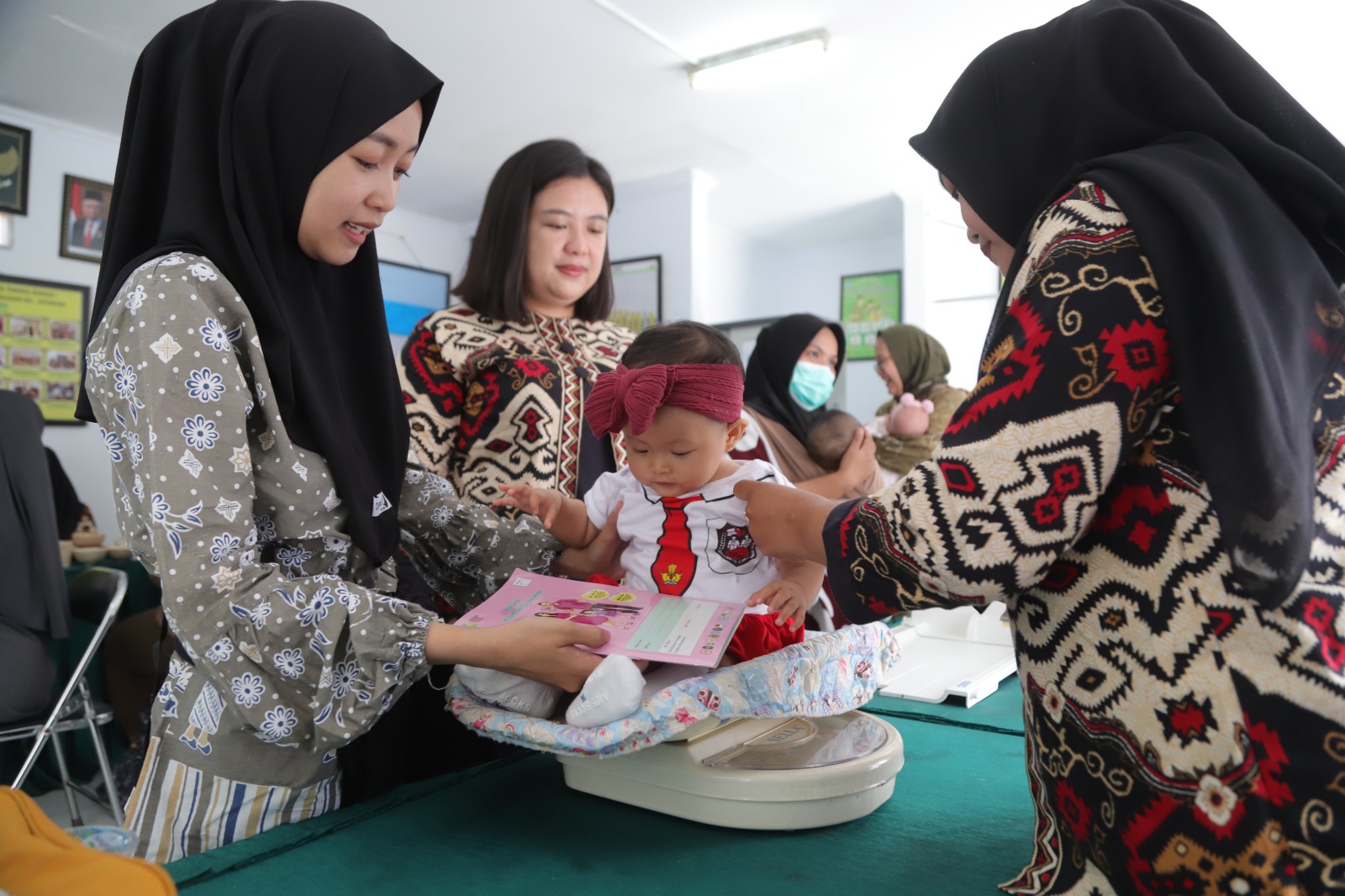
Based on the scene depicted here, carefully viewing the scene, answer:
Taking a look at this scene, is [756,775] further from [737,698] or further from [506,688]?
[506,688]

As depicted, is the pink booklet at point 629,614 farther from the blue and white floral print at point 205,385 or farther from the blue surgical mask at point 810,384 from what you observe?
the blue surgical mask at point 810,384

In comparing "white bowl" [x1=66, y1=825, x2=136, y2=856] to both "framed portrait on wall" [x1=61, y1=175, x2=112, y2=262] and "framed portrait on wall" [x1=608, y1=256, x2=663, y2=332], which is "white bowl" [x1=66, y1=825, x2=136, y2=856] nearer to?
"framed portrait on wall" [x1=61, y1=175, x2=112, y2=262]

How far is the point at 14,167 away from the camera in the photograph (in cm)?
535

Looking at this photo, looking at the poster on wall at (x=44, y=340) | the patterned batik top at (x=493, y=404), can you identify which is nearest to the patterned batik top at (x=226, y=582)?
the patterned batik top at (x=493, y=404)

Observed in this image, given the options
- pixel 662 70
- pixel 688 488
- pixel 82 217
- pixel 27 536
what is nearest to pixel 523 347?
pixel 688 488

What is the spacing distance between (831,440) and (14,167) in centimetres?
534

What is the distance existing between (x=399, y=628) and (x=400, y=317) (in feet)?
22.3

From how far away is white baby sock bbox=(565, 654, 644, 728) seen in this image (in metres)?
1.00

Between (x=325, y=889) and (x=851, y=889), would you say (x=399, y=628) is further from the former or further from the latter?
(x=851, y=889)

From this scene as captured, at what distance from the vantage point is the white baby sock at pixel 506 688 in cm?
110

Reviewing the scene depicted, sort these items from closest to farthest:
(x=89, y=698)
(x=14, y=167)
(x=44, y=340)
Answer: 1. (x=89, y=698)
2. (x=14, y=167)
3. (x=44, y=340)

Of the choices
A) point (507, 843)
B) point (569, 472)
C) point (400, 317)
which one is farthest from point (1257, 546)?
point (400, 317)

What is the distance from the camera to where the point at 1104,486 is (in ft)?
2.42

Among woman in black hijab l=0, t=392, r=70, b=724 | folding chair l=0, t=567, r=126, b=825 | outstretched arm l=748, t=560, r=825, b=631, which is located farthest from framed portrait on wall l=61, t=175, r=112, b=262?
outstretched arm l=748, t=560, r=825, b=631
